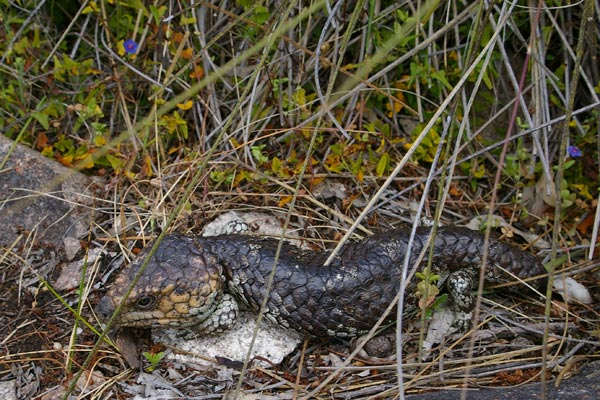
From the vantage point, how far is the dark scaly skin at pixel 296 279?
11.2 feet

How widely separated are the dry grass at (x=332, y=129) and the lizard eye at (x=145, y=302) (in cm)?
40

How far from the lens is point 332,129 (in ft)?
13.3

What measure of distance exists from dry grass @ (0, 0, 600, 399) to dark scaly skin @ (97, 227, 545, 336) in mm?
209

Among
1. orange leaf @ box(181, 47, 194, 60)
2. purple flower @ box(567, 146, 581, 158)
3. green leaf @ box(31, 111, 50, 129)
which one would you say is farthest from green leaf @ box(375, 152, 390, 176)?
green leaf @ box(31, 111, 50, 129)

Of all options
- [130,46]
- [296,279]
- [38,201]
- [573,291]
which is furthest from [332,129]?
[38,201]

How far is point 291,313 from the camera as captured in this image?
139 inches

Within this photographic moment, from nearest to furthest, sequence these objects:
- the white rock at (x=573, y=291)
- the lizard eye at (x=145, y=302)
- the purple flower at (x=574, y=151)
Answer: the lizard eye at (x=145, y=302), the white rock at (x=573, y=291), the purple flower at (x=574, y=151)

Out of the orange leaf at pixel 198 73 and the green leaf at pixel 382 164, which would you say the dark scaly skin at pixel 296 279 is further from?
the orange leaf at pixel 198 73

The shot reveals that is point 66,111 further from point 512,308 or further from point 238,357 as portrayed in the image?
point 512,308

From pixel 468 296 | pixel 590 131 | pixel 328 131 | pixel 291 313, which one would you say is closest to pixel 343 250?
pixel 291 313

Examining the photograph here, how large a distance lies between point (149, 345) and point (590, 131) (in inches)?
109

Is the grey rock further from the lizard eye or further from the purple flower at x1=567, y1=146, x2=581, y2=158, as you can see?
the purple flower at x1=567, y1=146, x2=581, y2=158

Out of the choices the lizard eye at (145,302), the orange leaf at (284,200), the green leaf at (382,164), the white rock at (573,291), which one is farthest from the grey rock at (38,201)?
the white rock at (573,291)

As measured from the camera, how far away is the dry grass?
154 inches
